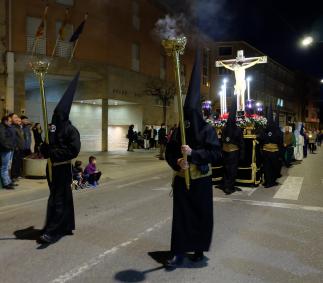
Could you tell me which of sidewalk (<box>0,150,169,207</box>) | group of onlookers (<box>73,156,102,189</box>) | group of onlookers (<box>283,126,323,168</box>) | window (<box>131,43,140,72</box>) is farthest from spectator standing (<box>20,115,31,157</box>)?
window (<box>131,43,140,72</box>)

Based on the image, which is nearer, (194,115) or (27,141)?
(194,115)

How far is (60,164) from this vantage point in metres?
5.80

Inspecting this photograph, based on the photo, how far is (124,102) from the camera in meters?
27.1

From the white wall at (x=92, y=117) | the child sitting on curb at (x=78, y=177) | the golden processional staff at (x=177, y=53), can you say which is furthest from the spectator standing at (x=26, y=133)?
the white wall at (x=92, y=117)

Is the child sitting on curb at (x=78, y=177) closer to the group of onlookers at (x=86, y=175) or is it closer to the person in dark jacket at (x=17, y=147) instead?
the group of onlookers at (x=86, y=175)

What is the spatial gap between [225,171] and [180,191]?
5472 millimetres

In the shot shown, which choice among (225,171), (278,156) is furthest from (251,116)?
(225,171)

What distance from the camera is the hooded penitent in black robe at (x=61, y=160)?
5668 millimetres

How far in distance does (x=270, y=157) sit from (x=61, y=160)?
702 cm

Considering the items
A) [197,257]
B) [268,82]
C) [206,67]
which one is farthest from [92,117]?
[268,82]

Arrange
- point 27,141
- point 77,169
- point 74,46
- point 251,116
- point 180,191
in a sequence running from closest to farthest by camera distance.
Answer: point 180,191 → point 77,169 → point 251,116 → point 27,141 → point 74,46

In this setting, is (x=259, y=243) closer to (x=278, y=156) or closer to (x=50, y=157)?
(x=50, y=157)

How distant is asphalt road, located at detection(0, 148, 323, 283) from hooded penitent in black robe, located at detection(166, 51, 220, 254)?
1.09 feet

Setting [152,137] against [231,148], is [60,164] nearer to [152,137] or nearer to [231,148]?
[231,148]
